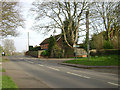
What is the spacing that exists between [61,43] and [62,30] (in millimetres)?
8062

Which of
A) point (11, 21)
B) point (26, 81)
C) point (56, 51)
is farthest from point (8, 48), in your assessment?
point (56, 51)

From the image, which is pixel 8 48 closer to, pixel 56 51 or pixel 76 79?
pixel 76 79

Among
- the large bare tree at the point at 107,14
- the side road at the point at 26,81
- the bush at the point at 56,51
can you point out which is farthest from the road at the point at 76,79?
the bush at the point at 56,51

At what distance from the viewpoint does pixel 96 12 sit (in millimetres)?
24641

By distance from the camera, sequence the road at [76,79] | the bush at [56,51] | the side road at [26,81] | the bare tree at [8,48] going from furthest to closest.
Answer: the bush at [56,51] → the road at [76,79] → the side road at [26,81] → the bare tree at [8,48]

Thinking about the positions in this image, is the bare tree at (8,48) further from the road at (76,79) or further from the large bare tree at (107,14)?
the large bare tree at (107,14)

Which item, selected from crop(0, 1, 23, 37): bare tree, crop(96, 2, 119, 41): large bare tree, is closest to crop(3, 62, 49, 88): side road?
crop(0, 1, 23, 37): bare tree

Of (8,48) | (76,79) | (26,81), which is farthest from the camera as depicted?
(76,79)

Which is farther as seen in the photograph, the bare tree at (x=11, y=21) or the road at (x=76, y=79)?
the bare tree at (x=11, y=21)

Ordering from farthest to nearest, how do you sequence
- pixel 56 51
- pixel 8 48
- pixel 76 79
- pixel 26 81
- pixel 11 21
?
pixel 56 51, pixel 11 21, pixel 76 79, pixel 26 81, pixel 8 48

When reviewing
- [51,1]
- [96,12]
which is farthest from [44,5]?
[96,12]

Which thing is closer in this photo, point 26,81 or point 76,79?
point 26,81

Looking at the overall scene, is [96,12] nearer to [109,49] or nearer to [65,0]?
[65,0]

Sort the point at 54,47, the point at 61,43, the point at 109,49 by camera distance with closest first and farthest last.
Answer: the point at 109,49 → the point at 54,47 → the point at 61,43
